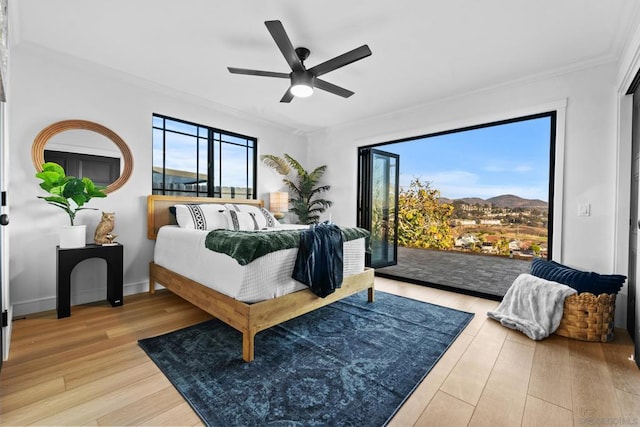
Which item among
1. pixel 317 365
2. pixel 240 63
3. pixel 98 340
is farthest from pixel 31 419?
pixel 240 63

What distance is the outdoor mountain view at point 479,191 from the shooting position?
5332 millimetres

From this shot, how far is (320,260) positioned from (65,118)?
2.90m

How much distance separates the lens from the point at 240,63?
2807 mm

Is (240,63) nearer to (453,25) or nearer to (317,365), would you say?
(453,25)

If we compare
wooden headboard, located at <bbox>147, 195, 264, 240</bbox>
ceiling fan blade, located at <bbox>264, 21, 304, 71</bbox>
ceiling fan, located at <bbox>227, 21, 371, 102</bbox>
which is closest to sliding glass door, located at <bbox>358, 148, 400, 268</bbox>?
ceiling fan, located at <bbox>227, 21, 371, 102</bbox>

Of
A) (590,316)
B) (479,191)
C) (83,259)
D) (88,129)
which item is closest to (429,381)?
(590,316)

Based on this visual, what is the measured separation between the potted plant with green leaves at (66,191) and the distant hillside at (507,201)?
6.16m

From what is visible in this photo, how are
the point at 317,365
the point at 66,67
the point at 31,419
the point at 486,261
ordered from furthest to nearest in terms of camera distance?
the point at 486,261 → the point at 66,67 → the point at 317,365 → the point at 31,419

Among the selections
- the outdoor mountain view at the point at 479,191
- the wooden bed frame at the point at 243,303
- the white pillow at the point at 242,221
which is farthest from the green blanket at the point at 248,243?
the outdoor mountain view at the point at 479,191

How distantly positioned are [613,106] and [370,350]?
3.08 metres

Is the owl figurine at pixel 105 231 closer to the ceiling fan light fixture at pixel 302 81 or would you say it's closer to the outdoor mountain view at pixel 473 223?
the ceiling fan light fixture at pixel 302 81

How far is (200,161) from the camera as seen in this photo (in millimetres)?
3930

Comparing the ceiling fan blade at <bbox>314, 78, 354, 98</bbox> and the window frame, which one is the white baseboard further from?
the window frame

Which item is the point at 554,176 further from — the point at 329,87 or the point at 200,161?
the point at 200,161
